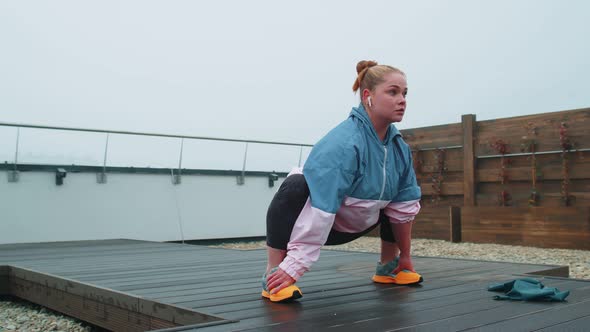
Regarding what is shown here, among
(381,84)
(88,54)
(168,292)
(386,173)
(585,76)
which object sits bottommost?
(168,292)

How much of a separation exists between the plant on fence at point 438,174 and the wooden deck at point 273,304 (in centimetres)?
450

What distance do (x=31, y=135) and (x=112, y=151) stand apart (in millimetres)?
1130

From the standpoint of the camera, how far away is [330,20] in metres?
13.6

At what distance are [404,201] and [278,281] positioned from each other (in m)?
0.77

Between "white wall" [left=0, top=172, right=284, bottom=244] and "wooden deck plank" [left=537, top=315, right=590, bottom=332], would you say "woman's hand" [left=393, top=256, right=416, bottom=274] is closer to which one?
"wooden deck plank" [left=537, top=315, right=590, bottom=332]

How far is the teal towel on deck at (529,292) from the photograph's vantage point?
2.45m

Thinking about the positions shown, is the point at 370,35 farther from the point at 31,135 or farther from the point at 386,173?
the point at 386,173

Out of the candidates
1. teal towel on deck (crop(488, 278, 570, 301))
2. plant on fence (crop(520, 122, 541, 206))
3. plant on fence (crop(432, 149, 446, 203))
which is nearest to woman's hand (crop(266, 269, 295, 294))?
teal towel on deck (crop(488, 278, 570, 301))

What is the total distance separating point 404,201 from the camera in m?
2.83

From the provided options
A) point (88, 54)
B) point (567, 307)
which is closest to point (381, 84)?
point (567, 307)

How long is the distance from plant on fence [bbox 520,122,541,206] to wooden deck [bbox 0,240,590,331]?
3.82 metres

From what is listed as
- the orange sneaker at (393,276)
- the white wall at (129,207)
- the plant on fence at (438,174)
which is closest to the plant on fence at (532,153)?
the plant on fence at (438,174)

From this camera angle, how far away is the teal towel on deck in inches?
96.3

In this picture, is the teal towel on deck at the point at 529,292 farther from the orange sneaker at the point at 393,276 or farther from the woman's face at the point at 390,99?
the woman's face at the point at 390,99
